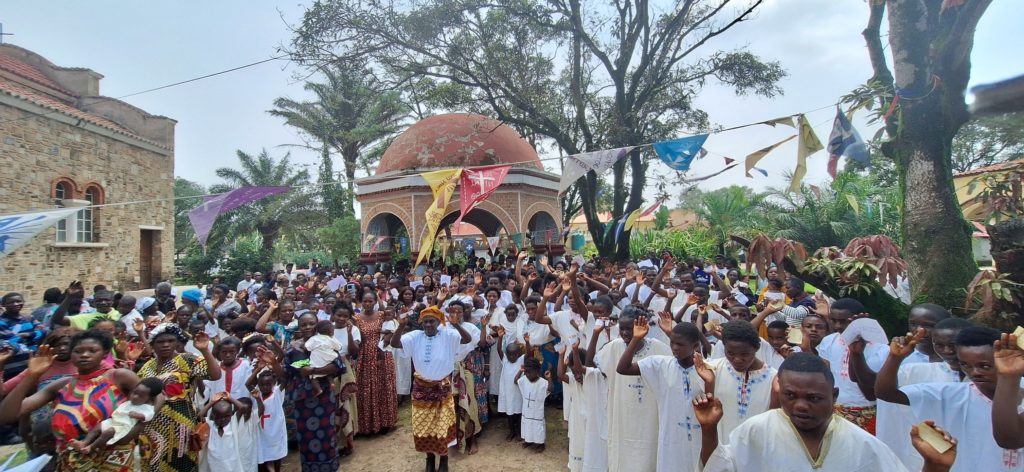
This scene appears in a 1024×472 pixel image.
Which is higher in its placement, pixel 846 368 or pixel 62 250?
pixel 62 250

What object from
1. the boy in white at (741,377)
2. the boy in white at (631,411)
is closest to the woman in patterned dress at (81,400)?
the boy in white at (631,411)

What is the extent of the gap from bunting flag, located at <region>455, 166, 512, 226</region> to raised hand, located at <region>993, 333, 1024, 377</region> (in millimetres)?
7190

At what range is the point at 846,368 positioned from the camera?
3.45m

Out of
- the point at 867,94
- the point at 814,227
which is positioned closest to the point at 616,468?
the point at 867,94

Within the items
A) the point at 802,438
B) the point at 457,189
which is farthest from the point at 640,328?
the point at 457,189

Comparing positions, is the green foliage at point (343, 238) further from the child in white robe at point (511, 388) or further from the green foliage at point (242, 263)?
the child in white robe at point (511, 388)

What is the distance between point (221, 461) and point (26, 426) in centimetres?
124

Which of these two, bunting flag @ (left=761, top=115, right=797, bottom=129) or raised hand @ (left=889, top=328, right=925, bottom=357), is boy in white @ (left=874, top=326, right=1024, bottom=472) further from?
bunting flag @ (left=761, top=115, right=797, bottom=129)

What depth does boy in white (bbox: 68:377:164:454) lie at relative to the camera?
298 cm

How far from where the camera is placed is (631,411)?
3.91 metres

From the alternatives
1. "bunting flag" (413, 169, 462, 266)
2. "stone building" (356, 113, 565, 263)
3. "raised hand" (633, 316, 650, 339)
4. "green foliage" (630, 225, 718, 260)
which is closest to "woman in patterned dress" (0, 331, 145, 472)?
"raised hand" (633, 316, 650, 339)

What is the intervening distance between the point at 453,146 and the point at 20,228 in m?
10.8

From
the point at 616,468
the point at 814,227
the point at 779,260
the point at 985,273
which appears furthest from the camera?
the point at 814,227

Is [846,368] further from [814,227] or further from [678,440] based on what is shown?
[814,227]
